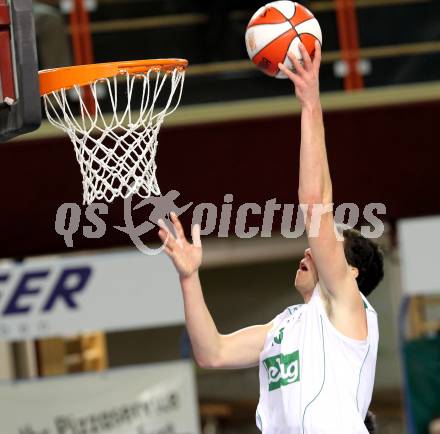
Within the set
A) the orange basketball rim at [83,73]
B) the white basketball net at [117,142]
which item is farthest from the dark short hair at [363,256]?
the orange basketball rim at [83,73]

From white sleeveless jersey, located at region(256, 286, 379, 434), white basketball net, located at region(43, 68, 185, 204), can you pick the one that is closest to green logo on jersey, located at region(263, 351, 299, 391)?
white sleeveless jersey, located at region(256, 286, 379, 434)

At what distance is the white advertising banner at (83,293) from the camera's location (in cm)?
721

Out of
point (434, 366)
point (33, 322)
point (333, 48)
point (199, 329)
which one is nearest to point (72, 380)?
point (33, 322)

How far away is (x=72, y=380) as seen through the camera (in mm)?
7332

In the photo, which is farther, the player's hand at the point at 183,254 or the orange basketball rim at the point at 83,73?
the orange basketball rim at the point at 83,73

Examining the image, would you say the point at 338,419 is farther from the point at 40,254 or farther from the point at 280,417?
the point at 40,254

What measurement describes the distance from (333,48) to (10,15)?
15.6 feet

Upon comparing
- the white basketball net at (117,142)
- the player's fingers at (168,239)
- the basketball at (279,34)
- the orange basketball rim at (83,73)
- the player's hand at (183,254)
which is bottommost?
the player's hand at (183,254)

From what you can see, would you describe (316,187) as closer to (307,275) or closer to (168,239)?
(307,275)

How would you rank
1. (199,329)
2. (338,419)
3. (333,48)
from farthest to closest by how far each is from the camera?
(333,48) → (199,329) → (338,419)

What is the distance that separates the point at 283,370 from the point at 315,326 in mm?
188

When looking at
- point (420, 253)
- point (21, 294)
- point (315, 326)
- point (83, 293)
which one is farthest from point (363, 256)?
point (21, 294)

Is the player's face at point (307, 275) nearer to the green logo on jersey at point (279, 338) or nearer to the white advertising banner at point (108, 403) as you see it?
the green logo on jersey at point (279, 338)

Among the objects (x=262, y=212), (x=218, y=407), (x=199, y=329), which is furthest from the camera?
(x=218, y=407)
